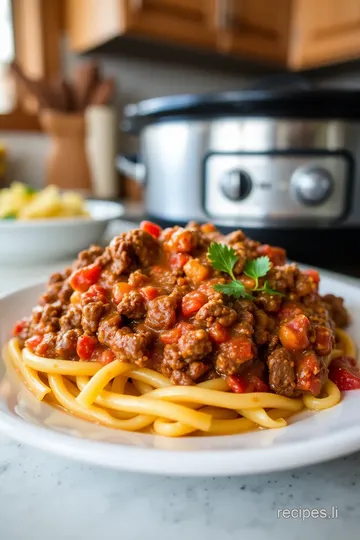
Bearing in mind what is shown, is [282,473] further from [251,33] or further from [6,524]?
[251,33]

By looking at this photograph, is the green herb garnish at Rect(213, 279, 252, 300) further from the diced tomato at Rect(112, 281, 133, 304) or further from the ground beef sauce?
the diced tomato at Rect(112, 281, 133, 304)

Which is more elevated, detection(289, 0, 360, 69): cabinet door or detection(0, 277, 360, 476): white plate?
detection(289, 0, 360, 69): cabinet door

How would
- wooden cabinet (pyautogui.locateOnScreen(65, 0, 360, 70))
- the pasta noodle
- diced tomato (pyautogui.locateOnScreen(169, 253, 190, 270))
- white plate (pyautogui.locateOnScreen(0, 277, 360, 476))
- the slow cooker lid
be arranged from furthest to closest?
wooden cabinet (pyautogui.locateOnScreen(65, 0, 360, 70))
the slow cooker lid
diced tomato (pyautogui.locateOnScreen(169, 253, 190, 270))
the pasta noodle
white plate (pyautogui.locateOnScreen(0, 277, 360, 476))

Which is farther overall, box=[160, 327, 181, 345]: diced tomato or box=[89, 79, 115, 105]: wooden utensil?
box=[89, 79, 115, 105]: wooden utensil

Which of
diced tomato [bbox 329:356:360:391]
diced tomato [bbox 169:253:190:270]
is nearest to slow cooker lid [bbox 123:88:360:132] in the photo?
diced tomato [bbox 169:253:190:270]

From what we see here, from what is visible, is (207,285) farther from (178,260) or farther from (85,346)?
(85,346)

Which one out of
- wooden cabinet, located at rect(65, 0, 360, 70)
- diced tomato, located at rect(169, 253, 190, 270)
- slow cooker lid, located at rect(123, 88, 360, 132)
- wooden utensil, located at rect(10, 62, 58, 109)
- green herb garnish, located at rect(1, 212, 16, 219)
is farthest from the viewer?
wooden utensil, located at rect(10, 62, 58, 109)

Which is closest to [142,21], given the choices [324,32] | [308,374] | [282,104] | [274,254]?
[324,32]

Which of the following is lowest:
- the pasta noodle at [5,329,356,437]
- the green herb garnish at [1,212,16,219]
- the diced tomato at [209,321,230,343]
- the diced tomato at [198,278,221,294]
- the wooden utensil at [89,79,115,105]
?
the pasta noodle at [5,329,356,437]
